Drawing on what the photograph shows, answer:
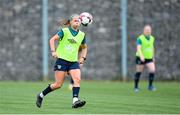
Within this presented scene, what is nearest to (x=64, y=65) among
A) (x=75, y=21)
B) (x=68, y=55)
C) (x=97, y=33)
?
(x=68, y=55)

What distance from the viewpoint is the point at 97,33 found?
28.5 m

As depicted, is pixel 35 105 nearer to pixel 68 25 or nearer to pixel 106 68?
pixel 68 25

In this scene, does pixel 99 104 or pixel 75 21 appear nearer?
pixel 75 21

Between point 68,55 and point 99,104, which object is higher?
point 68,55

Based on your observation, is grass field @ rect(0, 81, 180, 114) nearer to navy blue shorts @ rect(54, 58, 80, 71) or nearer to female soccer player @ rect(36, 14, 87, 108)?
female soccer player @ rect(36, 14, 87, 108)

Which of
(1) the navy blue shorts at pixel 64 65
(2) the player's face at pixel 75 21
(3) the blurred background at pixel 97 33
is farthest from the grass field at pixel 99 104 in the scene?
(3) the blurred background at pixel 97 33

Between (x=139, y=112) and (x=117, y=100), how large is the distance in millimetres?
3481

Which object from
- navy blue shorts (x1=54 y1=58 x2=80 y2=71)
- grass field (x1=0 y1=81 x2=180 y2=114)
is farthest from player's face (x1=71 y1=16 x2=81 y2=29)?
grass field (x1=0 y1=81 x2=180 y2=114)

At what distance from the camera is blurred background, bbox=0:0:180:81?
28469 mm

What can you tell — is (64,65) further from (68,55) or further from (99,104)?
(99,104)

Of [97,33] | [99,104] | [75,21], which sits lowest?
[99,104]

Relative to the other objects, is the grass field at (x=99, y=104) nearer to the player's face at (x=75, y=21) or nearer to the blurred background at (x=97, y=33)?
the player's face at (x=75, y=21)

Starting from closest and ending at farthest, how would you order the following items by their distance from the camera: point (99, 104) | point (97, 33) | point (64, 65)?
point (64, 65) → point (99, 104) → point (97, 33)

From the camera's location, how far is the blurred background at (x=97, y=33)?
93.4 ft
